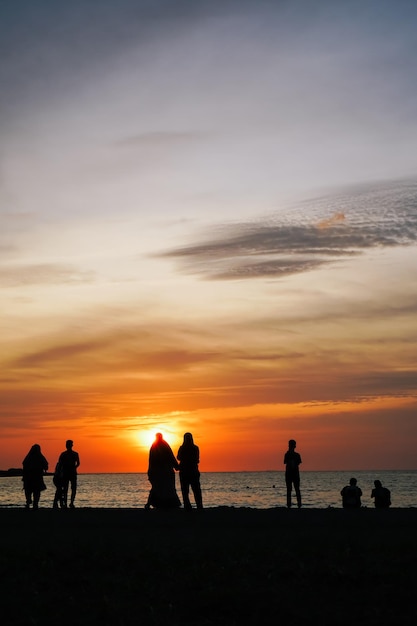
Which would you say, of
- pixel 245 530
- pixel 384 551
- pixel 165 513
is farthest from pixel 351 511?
pixel 384 551

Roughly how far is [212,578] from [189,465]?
44.1 feet

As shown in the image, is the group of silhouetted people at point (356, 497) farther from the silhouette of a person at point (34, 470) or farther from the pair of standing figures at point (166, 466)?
the silhouette of a person at point (34, 470)

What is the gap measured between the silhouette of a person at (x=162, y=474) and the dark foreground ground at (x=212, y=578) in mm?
8989

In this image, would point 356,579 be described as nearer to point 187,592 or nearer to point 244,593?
point 244,593

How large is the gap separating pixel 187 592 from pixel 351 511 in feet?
40.0

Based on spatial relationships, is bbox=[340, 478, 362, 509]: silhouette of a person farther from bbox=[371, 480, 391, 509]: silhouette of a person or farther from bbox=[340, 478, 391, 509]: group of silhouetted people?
bbox=[371, 480, 391, 509]: silhouette of a person

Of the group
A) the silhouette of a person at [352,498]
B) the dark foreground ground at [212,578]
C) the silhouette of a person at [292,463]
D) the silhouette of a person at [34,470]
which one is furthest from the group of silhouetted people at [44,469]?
the dark foreground ground at [212,578]

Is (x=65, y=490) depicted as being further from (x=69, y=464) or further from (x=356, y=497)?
(x=356, y=497)

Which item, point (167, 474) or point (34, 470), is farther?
point (34, 470)

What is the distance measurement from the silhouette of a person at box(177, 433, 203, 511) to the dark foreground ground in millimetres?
8066

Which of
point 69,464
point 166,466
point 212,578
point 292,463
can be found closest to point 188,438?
point 166,466

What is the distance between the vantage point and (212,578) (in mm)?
10211

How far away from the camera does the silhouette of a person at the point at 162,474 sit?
2436 cm

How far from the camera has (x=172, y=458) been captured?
24.6m
